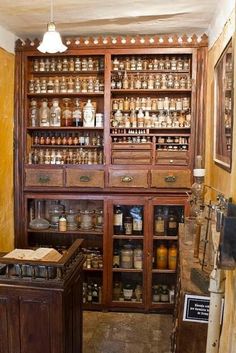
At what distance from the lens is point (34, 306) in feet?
5.95

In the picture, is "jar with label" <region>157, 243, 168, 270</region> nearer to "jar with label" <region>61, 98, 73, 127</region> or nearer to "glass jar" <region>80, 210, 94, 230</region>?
"glass jar" <region>80, 210, 94, 230</region>

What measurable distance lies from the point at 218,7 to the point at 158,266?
2.14 meters

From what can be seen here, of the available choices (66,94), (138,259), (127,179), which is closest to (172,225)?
(138,259)

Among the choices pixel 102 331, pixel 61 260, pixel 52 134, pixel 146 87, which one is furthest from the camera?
pixel 52 134

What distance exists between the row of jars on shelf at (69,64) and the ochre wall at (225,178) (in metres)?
0.99

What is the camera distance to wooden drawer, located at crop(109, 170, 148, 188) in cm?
318

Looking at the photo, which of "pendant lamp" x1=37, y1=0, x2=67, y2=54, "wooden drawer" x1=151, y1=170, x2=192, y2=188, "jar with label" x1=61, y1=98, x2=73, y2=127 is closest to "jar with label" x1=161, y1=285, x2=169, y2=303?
"wooden drawer" x1=151, y1=170, x2=192, y2=188

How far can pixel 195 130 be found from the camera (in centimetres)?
312

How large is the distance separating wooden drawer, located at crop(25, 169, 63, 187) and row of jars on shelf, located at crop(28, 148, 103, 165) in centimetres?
9

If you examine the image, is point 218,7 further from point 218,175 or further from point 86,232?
point 86,232

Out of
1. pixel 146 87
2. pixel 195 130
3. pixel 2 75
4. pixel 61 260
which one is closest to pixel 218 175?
pixel 195 130

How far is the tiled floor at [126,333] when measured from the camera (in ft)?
8.97

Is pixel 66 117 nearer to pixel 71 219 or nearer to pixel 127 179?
pixel 127 179

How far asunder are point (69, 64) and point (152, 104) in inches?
32.3
